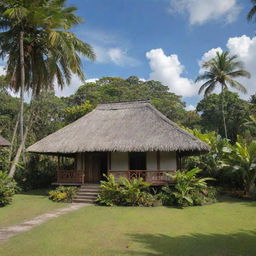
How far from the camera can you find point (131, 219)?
8188mm

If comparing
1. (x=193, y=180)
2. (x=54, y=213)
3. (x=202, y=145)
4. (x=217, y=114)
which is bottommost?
(x=54, y=213)

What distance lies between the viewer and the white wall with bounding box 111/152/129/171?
13.6m

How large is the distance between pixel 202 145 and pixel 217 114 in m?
21.1

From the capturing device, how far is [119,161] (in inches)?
541

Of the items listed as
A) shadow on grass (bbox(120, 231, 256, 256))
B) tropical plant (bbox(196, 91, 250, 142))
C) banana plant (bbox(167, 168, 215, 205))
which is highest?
tropical plant (bbox(196, 91, 250, 142))

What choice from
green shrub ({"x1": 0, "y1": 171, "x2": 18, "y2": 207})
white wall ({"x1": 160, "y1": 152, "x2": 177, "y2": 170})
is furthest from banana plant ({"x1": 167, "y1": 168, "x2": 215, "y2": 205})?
green shrub ({"x1": 0, "y1": 171, "x2": 18, "y2": 207})

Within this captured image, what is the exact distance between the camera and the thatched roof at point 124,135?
38.7 ft

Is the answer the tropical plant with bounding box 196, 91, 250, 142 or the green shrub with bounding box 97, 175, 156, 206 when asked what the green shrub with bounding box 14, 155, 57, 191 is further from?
the tropical plant with bounding box 196, 91, 250, 142

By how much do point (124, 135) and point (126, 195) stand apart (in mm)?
3445

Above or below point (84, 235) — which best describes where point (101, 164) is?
above

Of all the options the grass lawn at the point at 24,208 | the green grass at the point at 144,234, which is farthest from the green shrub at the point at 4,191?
the green grass at the point at 144,234

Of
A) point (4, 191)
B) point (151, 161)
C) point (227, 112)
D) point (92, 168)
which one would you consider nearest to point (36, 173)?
point (92, 168)

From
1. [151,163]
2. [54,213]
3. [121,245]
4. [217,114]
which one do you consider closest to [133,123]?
[151,163]

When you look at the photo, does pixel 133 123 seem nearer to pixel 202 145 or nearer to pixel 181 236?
pixel 202 145
